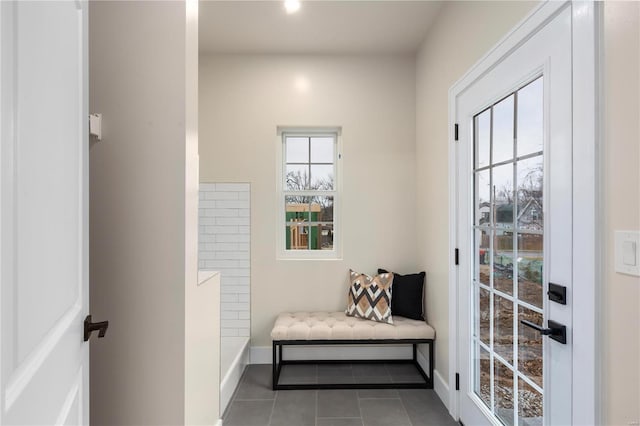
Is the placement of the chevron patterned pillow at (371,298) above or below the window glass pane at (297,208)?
below

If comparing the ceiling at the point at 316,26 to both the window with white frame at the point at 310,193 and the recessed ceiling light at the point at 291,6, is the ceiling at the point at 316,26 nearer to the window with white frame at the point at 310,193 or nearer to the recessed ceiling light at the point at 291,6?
the recessed ceiling light at the point at 291,6

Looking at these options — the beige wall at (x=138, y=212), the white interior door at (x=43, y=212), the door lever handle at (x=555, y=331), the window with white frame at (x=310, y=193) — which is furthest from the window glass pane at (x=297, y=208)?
the white interior door at (x=43, y=212)

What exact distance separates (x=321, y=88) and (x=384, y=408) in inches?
106

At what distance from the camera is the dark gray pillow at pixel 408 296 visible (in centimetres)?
280

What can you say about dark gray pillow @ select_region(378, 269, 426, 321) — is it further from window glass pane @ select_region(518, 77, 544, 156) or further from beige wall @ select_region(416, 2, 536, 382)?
window glass pane @ select_region(518, 77, 544, 156)

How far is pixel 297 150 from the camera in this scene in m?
3.19

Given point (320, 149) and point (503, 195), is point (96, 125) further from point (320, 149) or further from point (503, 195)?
point (320, 149)

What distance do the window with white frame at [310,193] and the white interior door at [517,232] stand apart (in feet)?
4.34

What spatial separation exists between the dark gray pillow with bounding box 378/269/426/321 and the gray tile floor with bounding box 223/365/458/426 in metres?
0.53

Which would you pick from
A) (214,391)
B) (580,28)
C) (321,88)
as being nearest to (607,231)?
(580,28)

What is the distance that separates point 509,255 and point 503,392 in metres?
0.69

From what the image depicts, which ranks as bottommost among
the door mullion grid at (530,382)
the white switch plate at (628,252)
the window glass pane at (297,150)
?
the door mullion grid at (530,382)

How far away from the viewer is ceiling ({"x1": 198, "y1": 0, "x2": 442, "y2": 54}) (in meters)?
2.38

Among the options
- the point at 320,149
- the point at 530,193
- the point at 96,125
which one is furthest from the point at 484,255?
the point at 96,125
